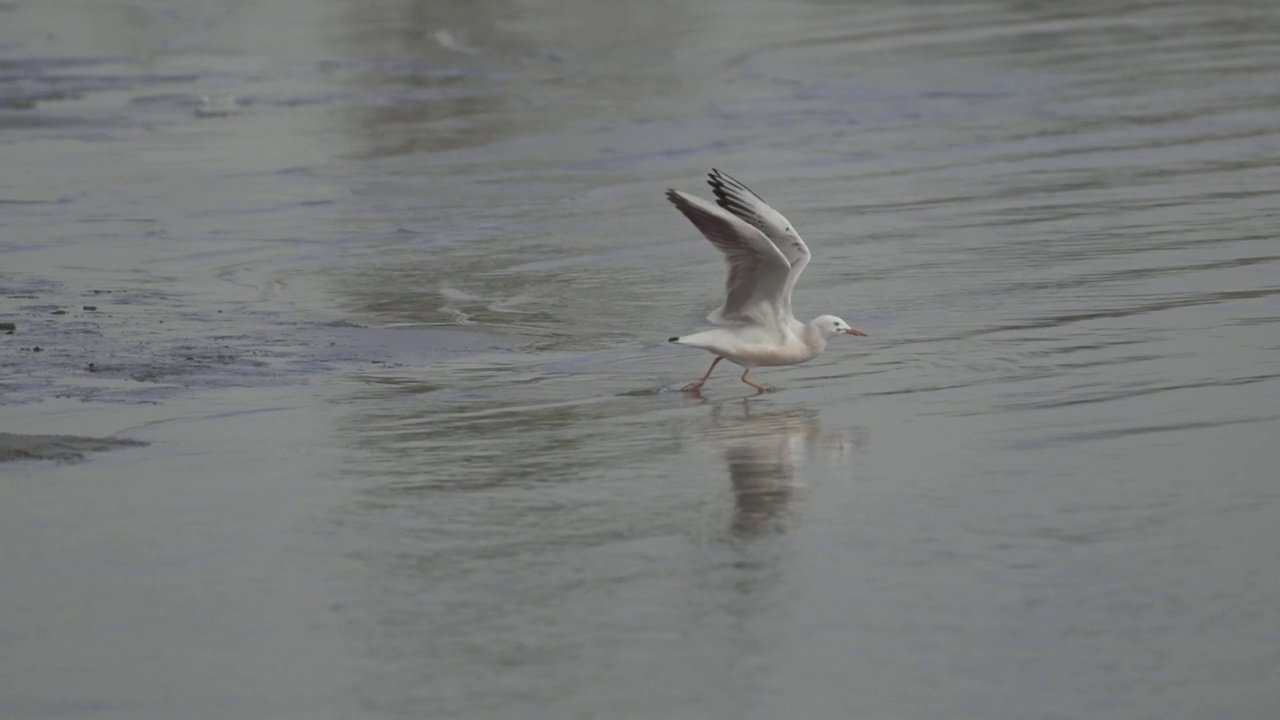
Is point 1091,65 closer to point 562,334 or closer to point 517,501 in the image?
point 562,334

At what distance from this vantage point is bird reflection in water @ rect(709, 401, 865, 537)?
7367 mm

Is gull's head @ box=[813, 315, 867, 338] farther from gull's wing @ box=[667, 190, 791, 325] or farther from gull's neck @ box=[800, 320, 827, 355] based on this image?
gull's wing @ box=[667, 190, 791, 325]

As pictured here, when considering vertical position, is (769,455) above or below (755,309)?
below

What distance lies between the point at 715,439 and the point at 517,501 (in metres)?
1.40

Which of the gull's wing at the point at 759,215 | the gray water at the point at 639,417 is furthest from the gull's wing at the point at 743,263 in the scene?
the gray water at the point at 639,417

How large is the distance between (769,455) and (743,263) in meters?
1.84

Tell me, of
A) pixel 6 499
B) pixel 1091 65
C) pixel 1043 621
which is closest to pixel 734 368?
pixel 6 499

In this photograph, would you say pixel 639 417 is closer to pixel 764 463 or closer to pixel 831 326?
pixel 764 463

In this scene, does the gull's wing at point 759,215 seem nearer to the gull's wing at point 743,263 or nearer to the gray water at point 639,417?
the gull's wing at point 743,263

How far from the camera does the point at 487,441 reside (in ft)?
28.2

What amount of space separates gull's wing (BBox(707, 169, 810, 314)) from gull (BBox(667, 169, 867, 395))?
13mm

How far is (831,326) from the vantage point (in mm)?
10039

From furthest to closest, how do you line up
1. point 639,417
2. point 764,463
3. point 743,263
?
point 743,263
point 639,417
point 764,463

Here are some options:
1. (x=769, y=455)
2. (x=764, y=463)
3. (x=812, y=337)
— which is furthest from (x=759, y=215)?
(x=764, y=463)
